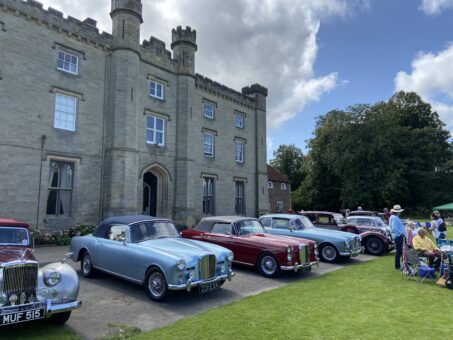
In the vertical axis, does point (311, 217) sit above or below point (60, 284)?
above

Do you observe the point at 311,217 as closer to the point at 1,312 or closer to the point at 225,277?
the point at 225,277

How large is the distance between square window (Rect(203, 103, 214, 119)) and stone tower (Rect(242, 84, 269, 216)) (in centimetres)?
543

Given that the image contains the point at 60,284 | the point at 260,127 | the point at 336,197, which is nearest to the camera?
the point at 60,284

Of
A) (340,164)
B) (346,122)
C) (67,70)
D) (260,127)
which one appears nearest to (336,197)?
(340,164)

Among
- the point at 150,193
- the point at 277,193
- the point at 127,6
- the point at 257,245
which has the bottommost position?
the point at 257,245

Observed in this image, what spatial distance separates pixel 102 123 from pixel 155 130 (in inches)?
132

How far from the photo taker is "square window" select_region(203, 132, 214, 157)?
76.9 ft

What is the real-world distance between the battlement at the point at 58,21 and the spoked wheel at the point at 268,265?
563 inches

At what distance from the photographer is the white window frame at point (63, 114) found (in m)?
15.6

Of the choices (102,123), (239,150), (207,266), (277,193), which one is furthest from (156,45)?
(277,193)

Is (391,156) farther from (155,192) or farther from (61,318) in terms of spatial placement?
(61,318)

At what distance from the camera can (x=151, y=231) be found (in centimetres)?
803

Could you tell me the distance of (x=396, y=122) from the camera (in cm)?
4538

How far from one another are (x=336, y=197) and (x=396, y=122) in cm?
1349
